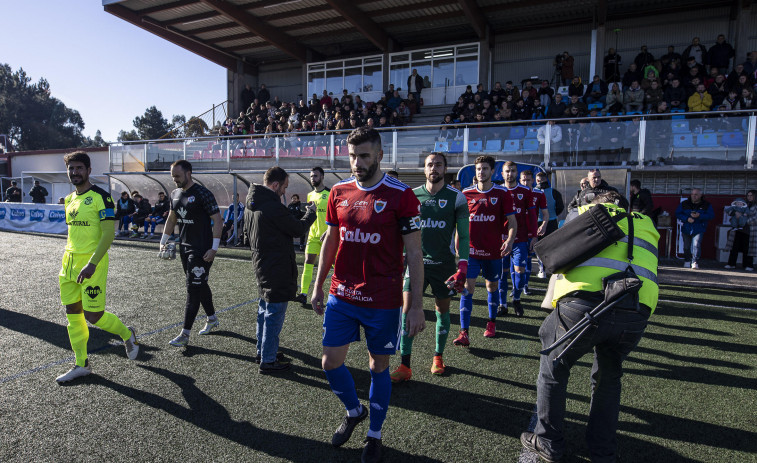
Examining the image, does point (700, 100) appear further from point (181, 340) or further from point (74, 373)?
point (74, 373)

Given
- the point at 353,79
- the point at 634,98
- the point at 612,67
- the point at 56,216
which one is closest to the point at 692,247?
the point at 634,98

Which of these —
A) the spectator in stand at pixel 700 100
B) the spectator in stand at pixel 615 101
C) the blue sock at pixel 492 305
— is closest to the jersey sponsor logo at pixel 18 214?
the blue sock at pixel 492 305

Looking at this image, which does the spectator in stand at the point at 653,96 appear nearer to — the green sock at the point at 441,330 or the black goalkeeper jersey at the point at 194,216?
the green sock at the point at 441,330

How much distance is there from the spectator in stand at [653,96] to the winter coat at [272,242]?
44.8 ft

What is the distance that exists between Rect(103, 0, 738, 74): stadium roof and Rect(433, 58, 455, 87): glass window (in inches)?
51.0

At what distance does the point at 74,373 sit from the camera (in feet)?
13.0

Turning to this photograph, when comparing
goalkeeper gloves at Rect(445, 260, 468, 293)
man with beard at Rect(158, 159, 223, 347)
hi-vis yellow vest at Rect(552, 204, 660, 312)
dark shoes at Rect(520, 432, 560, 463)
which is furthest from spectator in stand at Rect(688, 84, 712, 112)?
man with beard at Rect(158, 159, 223, 347)

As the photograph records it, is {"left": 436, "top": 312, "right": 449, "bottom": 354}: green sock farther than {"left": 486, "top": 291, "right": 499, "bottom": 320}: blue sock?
No

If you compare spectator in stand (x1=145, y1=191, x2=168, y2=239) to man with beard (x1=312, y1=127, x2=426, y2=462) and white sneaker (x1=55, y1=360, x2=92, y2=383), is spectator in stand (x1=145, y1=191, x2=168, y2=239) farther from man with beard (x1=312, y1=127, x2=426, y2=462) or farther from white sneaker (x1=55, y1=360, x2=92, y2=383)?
man with beard (x1=312, y1=127, x2=426, y2=462)

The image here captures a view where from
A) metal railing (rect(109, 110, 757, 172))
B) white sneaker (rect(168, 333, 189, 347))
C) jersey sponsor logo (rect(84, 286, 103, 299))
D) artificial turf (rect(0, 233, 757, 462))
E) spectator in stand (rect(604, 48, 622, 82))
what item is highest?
spectator in stand (rect(604, 48, 622, 82))

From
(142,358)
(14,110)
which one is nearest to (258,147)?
(142,358)

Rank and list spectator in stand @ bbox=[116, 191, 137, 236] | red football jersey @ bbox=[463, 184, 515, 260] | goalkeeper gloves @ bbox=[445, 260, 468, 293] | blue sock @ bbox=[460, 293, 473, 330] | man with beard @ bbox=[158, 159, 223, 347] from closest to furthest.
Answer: goalkeeper gloves @ bbox=[445, 260, 468, 293]
man with beard @ bbox=[158, 159, 223, 347]
blue sock @ bbox=[460, 293, 473, 330]
red football jersey @ bbox=[463, 184, 515, 260]
spectator in stand @ bbox=[116, 191, 137, 236]

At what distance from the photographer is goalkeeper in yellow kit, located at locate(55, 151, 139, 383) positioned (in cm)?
402

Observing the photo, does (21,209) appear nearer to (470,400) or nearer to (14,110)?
(470,400)
